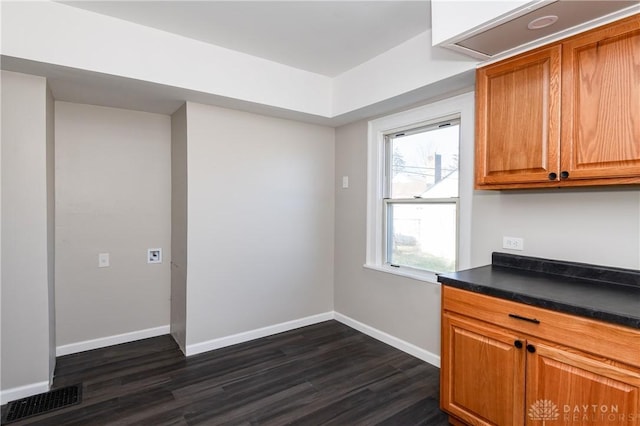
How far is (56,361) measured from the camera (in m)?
2.87

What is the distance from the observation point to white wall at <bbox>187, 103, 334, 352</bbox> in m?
3.04

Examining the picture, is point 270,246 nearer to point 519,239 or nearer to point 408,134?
point 408,134

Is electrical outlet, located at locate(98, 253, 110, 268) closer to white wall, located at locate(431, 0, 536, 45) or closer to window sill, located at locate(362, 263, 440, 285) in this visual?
window sill, located at locate(362, 263, 440, 285)

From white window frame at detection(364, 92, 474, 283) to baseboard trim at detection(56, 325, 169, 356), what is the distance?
226cm

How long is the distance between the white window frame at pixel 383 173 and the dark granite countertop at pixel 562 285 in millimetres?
423

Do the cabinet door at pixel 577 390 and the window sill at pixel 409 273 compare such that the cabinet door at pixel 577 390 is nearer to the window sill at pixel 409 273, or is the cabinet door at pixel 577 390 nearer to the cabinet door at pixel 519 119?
the cabinet door at pixel 519 119

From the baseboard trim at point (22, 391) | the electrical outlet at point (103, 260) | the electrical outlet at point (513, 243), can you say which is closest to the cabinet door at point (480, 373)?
the electrical outlet at point (513, 243)

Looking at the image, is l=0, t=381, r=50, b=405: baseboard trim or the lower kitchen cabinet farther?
l=0, t=381, r=50, b=405: baseboard trim

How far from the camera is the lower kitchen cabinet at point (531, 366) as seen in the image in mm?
1390

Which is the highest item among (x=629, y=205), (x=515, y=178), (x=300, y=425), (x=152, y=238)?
(x=515, y=178)

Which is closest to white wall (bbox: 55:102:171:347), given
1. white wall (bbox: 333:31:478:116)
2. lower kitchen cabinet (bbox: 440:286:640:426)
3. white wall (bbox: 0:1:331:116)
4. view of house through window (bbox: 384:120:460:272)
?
white wall (bbox: 0:1:331:116)

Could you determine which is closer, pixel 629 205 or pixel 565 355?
pixel 565 355

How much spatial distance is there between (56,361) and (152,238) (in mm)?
1265

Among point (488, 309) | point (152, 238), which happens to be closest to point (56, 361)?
point (152, 238)
